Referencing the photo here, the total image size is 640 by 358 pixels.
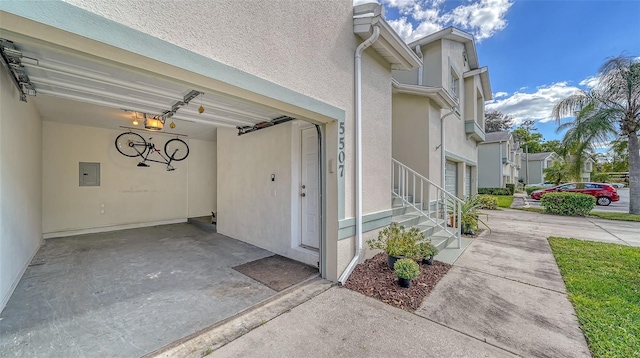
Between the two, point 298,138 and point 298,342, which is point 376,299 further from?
point 298,138

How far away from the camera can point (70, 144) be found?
22.1ft

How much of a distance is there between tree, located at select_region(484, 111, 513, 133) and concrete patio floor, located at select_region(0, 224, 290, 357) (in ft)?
136

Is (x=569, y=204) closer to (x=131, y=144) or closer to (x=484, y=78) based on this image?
(x=484, y=78)

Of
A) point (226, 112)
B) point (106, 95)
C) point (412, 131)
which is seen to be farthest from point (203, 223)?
point (412, 131)

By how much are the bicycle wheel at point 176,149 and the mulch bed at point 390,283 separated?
7.44 metres

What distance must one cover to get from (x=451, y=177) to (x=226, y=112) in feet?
28.3

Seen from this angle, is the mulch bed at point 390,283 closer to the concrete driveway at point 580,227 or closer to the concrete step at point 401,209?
the concrete step at point 401,209

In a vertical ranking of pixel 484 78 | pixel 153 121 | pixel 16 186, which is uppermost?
pixel 484 78

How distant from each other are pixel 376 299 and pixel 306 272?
1347 mm

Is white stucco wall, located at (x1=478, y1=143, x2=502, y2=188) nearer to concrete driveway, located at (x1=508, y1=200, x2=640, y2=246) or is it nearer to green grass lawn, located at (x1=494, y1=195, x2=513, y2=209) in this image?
green grass lawn, located at (x1=494, y1=195, x2=513, y2=209)

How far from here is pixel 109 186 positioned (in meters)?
7.37

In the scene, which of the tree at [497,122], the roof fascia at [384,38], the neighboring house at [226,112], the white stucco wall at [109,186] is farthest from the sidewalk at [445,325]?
the tree at [497,122]

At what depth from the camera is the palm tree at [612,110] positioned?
30.5 feet

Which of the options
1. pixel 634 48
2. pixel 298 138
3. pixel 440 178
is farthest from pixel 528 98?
pixel 298 138
